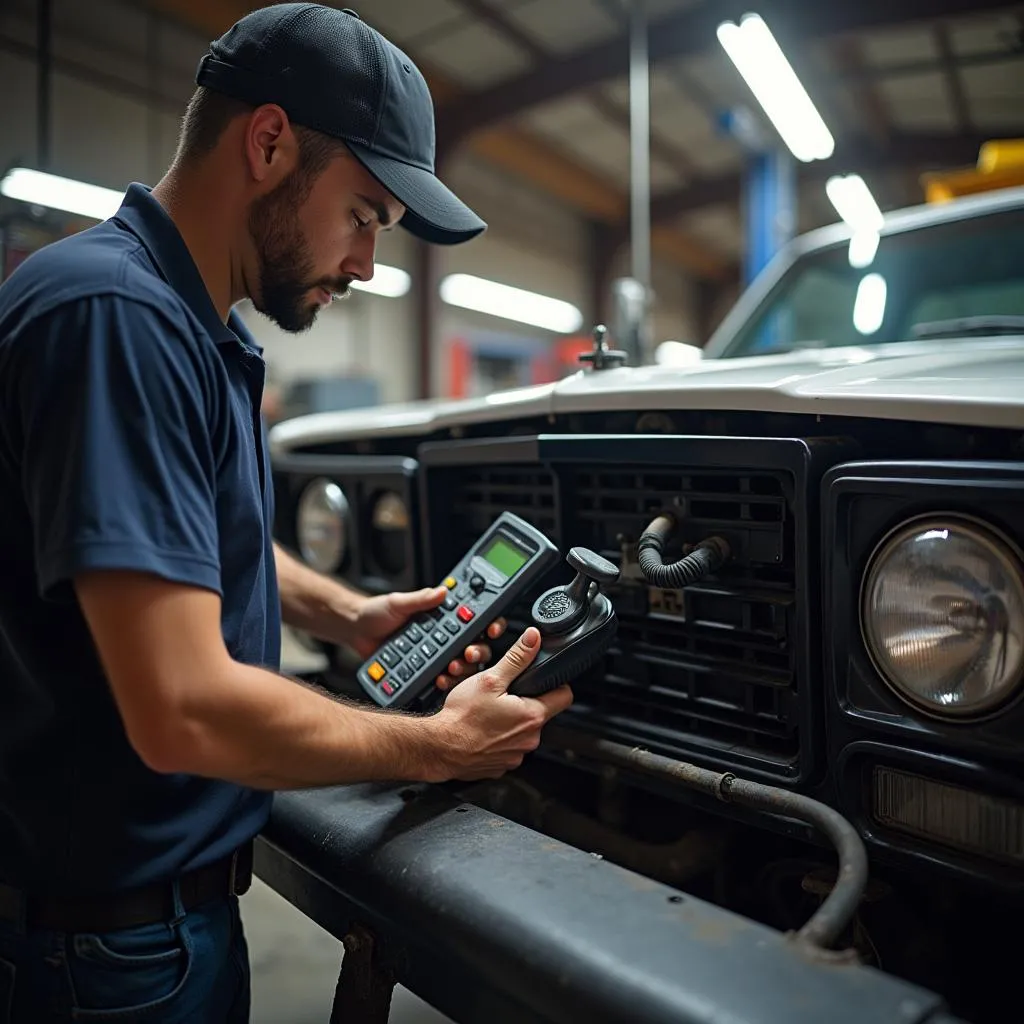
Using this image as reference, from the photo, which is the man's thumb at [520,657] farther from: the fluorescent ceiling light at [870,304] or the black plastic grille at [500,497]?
the fluorescent ceiling light at [870,304]

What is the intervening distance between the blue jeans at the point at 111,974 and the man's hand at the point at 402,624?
0.44 m

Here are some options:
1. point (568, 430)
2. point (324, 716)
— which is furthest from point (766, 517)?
point (324, 716)

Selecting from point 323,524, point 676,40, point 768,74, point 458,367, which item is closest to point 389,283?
point 458,367

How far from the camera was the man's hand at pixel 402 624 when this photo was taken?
1249mm

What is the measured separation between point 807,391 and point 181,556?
70 cm

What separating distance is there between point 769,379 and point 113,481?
2.55ft

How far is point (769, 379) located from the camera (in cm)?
114

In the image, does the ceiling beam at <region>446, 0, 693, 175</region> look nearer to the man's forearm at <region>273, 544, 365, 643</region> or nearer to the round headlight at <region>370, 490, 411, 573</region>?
the round headlight at <region>370, 490, 411, 573</region>

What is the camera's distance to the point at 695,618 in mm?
1148

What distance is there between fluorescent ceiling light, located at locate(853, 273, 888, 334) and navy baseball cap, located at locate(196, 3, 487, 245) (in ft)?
4.56

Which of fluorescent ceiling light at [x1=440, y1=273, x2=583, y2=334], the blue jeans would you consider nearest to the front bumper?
the blue jeans

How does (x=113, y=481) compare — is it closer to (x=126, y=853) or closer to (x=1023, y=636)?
(x=126, y=853)

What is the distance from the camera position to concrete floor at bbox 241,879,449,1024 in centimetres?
151

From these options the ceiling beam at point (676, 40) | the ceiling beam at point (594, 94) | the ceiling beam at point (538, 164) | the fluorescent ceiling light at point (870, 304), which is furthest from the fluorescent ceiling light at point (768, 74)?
the fluorescent ceiling light at point (870, 304)
